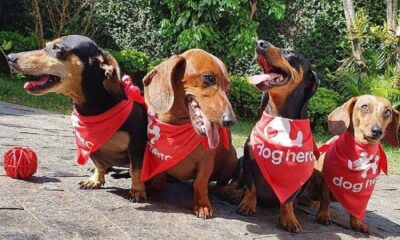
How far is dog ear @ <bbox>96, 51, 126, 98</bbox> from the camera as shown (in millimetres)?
3262

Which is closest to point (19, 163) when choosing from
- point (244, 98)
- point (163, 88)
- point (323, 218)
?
point (163, 88)

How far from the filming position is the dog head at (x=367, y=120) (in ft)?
11.5

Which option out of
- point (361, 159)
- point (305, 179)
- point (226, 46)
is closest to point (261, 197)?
point (305, 179)

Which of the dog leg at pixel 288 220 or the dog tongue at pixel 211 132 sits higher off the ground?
the dog tongue at pixel 211 132

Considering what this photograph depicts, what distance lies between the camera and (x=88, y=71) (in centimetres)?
330

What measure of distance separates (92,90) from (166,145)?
615 millimetres

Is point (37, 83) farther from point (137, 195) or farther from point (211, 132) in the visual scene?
point (211, 132)

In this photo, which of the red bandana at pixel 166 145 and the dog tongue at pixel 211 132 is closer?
the dog tongue at pixel 211 132

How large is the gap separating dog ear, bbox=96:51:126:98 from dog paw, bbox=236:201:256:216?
3.98 ft

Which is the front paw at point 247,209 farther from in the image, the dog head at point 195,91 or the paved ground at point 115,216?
the dog head at point 195,91

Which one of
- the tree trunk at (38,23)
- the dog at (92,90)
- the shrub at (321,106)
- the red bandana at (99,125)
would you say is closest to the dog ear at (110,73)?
the dog at (92,90)

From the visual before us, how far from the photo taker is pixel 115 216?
319 centimetres

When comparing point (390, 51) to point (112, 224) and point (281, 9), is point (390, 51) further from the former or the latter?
point (112, 224)

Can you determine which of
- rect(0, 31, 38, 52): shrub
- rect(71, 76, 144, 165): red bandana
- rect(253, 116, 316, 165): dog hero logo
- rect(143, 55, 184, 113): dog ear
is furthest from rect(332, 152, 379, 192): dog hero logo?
rect(0, 31, 38, 52): shrub
